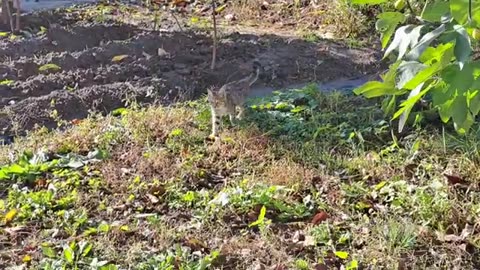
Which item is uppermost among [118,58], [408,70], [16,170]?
[408,70]

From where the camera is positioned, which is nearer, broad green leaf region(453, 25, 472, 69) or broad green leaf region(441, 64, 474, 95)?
broad green leaf region(453, 25, 472, 69)

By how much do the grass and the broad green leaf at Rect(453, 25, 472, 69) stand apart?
5.97 feet

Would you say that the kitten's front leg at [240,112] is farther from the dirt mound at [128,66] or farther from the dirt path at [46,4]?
the dirt path at [46,4]

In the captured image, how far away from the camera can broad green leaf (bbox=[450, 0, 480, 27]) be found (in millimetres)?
1557

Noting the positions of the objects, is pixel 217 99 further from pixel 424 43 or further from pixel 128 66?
pixel 424 43

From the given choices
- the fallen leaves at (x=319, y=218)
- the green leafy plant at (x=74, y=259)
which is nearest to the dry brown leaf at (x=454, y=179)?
the fallen leaves at (x=319, y=218)

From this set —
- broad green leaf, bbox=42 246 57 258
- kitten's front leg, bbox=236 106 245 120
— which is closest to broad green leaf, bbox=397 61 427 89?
broad green leaf, bbox=42 246 57 258

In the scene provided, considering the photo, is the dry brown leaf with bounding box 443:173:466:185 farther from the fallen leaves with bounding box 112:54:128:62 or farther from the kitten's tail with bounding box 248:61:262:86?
the fallen leaves with bounding box 112:54:128:62

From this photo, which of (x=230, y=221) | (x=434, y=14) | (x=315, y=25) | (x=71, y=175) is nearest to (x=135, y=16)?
(x=315, y=25)

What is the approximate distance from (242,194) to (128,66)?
287 centimetres

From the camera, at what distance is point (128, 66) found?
20.8 ft

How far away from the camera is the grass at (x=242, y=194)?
10.9ft

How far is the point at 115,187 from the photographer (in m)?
4.06

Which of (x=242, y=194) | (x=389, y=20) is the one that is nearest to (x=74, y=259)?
(x=242, y=194)
